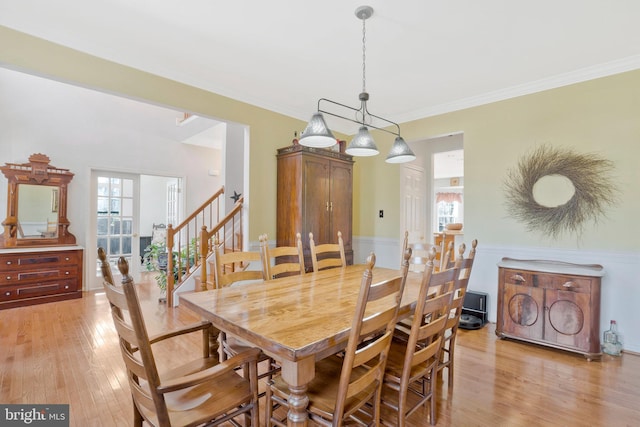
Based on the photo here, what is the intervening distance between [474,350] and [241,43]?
3.45 metres

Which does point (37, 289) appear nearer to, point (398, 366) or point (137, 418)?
point (137, 418)

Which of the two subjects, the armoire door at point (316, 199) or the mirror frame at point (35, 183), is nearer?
the armoire door at point (316, 199)

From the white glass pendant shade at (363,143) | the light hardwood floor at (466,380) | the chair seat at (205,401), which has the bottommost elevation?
the light hardwood floor at (466,380)

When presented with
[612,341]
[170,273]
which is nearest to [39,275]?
[170,273]

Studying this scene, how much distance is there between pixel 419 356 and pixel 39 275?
5.02 meters

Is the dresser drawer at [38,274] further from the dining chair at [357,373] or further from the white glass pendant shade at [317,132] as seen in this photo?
the dining chair at [357,373]

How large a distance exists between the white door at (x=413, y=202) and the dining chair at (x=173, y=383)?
3654mm

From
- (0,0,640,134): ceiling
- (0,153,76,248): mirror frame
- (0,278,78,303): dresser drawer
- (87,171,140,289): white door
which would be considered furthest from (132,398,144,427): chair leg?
(87,171,140,289): white door

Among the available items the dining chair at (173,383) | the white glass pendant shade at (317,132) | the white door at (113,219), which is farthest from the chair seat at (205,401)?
the white door at (113,219)

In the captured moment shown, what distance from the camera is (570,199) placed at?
10.3ft

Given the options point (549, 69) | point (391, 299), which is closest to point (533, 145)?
point (549, 69)

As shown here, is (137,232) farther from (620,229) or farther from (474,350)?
(620,229)

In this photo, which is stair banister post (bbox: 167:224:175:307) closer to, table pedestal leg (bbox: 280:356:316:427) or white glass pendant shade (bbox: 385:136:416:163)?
white glass pendant shade (bbox: 385:136:416:163)

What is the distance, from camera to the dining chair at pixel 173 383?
3.52ft
